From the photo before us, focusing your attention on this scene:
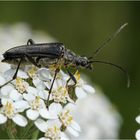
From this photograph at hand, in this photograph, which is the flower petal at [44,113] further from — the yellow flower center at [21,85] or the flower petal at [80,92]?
the flower petal at [80,92]

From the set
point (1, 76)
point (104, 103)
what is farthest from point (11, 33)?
point (1, 76)

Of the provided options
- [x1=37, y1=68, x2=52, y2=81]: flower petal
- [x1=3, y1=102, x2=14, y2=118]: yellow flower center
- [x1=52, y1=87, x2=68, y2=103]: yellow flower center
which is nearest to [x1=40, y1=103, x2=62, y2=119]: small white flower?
[x1=52, y1=87, x2=68, y2=103]: yellow flower center

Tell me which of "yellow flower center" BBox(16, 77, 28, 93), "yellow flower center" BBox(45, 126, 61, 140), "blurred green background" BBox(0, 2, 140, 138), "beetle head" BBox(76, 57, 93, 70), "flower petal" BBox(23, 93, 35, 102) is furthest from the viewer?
"blurred green background" BBox(0, 2, 140, 138)

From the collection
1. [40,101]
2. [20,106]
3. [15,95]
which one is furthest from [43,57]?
[20,106]

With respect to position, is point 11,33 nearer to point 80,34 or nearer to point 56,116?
point 80,34

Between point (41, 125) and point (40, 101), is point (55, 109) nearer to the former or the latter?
point (40, 101)

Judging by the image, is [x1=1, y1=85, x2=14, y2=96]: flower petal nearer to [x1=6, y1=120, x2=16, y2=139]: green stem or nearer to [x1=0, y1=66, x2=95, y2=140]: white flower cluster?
[x1=0, y1=66, x2=95, y2=140]: white flower cluster
